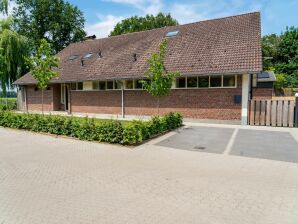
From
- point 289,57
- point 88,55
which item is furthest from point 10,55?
point 289,57

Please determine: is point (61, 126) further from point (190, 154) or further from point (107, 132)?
point (190, 154)

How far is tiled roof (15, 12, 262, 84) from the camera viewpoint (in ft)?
45.3

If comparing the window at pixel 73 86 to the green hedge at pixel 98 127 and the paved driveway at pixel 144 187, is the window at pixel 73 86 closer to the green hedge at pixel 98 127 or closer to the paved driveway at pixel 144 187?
the green hedge at pixel 98 127

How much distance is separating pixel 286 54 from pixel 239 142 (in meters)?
41.8

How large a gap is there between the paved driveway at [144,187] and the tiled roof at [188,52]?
712 centimetres

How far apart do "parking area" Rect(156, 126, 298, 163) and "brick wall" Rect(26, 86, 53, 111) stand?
14.1m

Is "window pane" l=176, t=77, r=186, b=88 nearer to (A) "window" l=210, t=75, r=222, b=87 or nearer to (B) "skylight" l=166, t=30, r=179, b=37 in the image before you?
(A) "window" l=210, t=75, r=222, b=87

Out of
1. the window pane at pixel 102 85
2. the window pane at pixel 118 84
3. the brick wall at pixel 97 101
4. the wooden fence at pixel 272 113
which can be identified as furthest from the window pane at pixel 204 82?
the window pane at pixel 102 85

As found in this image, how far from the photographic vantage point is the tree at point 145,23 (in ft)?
123

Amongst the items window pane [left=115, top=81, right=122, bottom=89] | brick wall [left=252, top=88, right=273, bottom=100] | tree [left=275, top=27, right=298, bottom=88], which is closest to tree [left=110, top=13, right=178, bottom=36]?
tree [left=275, top=27, right=298, bottom=88]

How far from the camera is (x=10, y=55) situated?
2498 centimetres

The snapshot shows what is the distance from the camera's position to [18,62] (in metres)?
25.8

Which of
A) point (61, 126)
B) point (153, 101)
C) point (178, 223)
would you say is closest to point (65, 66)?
point (153, 101)

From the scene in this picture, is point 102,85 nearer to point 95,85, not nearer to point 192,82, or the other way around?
point 95,85
